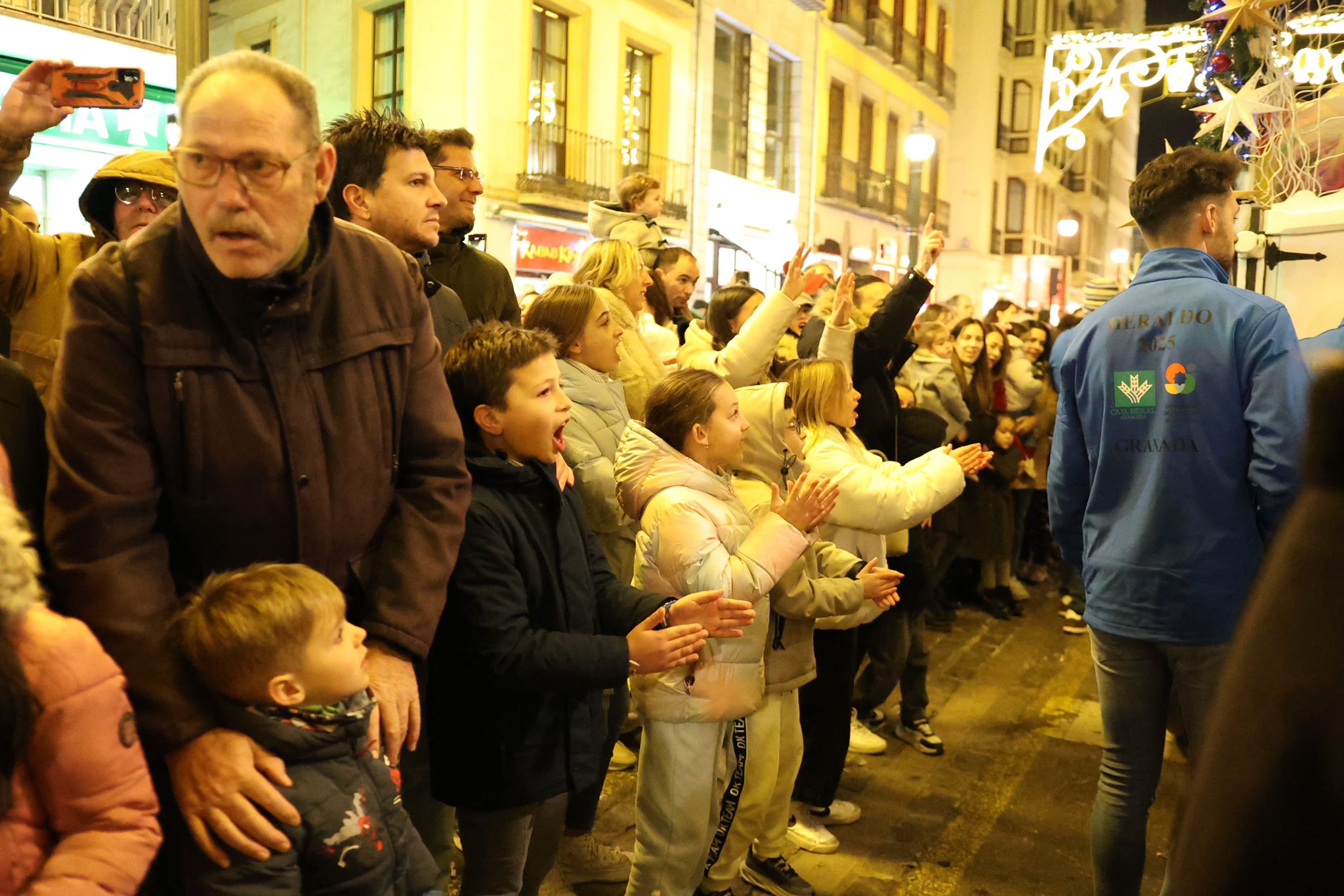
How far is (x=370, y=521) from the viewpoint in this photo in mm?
2156

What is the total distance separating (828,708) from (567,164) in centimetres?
1311

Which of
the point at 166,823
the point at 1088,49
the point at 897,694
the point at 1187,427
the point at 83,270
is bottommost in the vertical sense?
the point at 897,694

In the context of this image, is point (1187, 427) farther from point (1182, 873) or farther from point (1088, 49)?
point (1088, 49)

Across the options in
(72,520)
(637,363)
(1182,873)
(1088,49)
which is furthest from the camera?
(1088,49)

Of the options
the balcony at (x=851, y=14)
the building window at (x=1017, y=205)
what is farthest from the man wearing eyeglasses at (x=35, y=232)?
the building window at (x=1017, y=205)

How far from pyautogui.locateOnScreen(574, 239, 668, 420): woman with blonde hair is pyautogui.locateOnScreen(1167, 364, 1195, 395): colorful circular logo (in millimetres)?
2166

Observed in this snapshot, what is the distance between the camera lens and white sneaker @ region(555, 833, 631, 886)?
3.80 meters

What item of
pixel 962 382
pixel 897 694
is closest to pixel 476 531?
pixel 897 694

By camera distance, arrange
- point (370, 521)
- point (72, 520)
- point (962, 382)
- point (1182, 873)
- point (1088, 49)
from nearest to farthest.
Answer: point (1182, 873), point (72, 520), point (370, 521), point (962, 382), point (1088, 49)

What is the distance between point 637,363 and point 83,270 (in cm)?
296

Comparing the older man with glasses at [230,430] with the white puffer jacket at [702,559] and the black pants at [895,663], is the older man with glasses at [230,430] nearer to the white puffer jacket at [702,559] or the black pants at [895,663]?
the white puffer jacket at [702,559]

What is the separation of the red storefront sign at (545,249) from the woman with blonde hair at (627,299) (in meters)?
10.5

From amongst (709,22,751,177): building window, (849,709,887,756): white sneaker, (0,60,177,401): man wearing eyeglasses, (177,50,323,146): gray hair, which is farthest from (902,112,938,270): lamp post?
(177,50,323,146): gray hair

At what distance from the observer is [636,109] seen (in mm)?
17828
